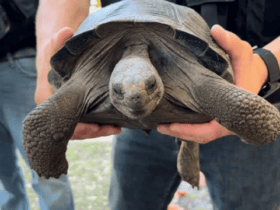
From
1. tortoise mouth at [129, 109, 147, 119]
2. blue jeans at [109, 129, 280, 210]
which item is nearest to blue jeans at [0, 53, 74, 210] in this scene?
blue jeans at [109, 129, 280, 210]

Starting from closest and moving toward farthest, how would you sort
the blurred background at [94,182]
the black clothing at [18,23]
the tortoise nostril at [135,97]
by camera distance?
the tortoise nostril at [135,97], the black clothing at [18,23], the blurred background at [94,182]

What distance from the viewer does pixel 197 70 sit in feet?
2.91

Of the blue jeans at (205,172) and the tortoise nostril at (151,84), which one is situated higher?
the tortoise nostril at (151,84)

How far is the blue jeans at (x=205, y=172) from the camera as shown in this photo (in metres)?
1.20

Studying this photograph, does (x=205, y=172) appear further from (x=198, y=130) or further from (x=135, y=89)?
(x=135, y=89)

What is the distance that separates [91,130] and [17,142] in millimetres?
730

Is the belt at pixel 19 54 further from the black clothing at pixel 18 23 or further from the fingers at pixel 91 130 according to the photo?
the fingers at pixel 91 130

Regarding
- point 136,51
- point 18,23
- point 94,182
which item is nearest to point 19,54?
point 18,23

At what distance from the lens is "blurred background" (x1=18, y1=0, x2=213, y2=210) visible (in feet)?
7.35

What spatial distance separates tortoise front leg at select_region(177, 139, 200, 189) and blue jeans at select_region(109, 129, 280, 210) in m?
0.07

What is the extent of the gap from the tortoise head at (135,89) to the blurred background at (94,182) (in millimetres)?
1291

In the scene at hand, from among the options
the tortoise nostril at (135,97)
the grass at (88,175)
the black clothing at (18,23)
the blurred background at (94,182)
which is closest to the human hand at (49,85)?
the tortoise nostril at (135,97)

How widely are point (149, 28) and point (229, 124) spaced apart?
36 cm

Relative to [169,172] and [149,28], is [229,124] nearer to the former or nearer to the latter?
[149,28]
